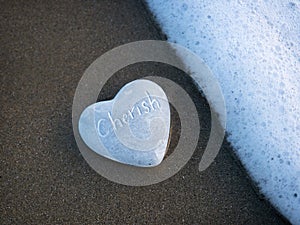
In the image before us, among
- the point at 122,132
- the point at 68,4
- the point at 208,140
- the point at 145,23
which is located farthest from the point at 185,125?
the point at 68,4

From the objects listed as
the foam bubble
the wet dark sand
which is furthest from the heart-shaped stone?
the foam bubble

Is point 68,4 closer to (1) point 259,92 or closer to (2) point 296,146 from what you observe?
(1) point 259,92

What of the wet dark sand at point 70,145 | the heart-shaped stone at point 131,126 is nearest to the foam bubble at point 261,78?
the wet dark sand at point 70,145

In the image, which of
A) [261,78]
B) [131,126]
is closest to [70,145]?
[131,126]

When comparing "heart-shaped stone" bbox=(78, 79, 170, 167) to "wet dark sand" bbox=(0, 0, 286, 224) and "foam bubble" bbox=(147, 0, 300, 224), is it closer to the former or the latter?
"wet dark sand" bbox=(0, 0, 286, 224)

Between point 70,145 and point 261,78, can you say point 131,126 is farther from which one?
point 261,78

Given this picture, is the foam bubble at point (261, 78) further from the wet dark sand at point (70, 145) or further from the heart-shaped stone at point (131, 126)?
the heart-shaped stone at point (131, 126)
